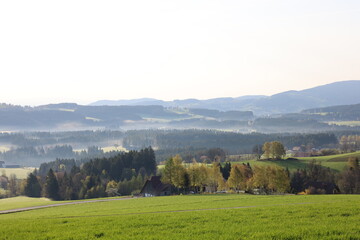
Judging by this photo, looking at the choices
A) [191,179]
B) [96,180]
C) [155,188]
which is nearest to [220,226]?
[191,179]

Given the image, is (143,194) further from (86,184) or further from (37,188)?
(37,188)

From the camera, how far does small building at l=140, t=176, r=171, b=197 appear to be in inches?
4139

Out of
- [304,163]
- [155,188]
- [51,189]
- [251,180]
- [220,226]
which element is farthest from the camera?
[304,163]

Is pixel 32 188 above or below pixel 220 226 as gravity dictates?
below

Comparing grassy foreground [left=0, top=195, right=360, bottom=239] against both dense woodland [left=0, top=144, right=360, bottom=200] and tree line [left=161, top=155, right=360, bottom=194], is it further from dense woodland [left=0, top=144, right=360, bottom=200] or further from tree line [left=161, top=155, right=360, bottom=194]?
dense woodland [left=0, top=144, right=360, bottom=200]

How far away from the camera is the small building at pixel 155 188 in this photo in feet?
345

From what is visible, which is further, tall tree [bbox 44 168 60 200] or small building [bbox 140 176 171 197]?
tall tree [bbox 44 168 60 200]

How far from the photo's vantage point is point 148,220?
34.3 m

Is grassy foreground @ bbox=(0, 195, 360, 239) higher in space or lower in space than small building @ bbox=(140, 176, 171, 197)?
higher

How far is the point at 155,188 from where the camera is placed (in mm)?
106125

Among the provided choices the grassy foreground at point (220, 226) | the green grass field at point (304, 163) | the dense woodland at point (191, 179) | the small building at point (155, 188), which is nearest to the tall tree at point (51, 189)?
the dense woodland at point (191, 179)

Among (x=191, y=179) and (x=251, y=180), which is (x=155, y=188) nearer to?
(x=191, y=179)

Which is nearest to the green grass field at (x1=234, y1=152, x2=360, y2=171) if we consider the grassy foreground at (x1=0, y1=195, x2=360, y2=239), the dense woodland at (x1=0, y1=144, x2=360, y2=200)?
the dense woodland at (x1=0, y1=144, x2=360, y2=200)

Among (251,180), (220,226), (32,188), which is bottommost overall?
(32,188)
